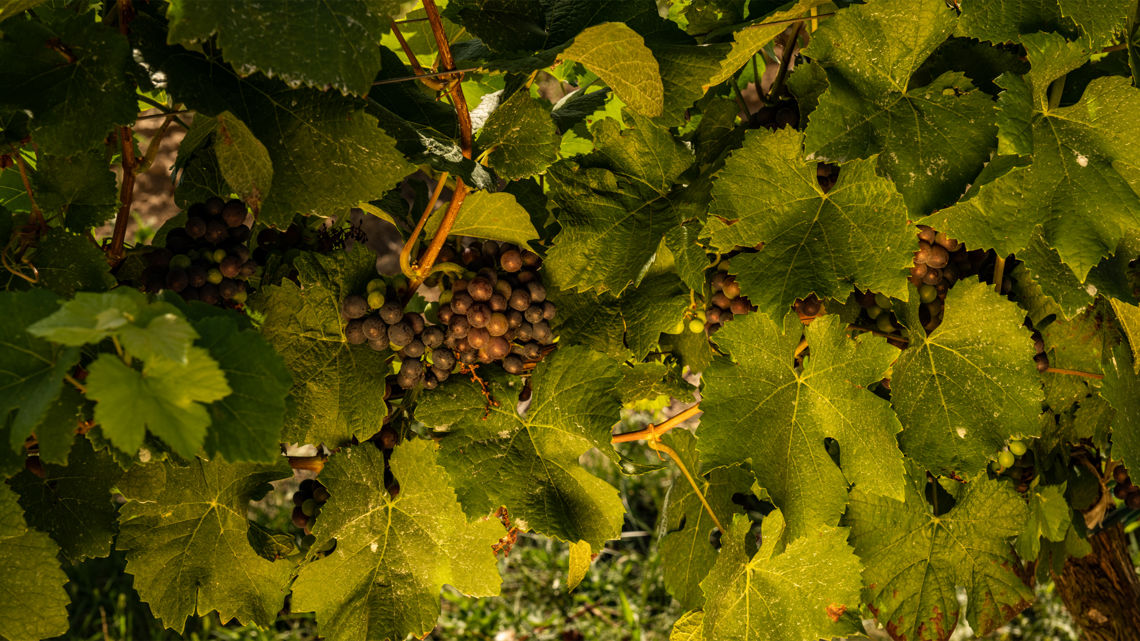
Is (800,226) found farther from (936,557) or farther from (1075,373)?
(936,557)

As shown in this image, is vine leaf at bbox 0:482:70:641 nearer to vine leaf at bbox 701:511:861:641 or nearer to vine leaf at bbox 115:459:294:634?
vine leaf at bbox 115:459:294:634

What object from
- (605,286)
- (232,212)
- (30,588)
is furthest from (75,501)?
(605,286)

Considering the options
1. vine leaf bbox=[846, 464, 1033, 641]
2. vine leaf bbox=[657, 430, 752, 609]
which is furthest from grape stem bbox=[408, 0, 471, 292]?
vine leaf bbox=[846, 464, 1033, 641]

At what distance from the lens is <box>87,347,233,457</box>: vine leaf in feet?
2.20

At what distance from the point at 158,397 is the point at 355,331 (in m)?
0.41

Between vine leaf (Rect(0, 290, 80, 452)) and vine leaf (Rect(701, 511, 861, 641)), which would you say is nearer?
vine leaf (Rect(0, 290, 80, 452))

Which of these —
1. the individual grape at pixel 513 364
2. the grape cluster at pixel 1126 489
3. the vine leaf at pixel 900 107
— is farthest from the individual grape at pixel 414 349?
the grape cluster at pixel 1126 489

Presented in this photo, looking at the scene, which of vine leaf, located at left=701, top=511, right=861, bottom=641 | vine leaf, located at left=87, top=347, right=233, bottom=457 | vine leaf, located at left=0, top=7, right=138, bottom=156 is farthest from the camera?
vine leaf, located at left=701, top=511, right=861, bottom=641

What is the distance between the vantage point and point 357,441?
123 cm

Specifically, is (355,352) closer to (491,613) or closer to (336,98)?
(336,98)

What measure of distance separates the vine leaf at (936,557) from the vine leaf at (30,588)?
3.70 ft

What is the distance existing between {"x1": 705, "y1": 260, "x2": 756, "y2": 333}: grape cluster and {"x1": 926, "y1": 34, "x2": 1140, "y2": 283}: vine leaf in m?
0.28

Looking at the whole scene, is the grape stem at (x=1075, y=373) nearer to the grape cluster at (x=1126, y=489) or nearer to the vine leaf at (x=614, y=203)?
the grape cluster at (x=1126, y=489)

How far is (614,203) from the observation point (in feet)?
3.67
